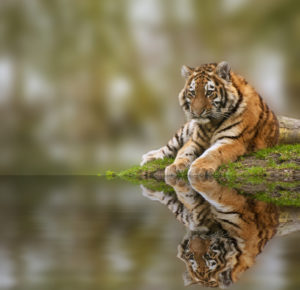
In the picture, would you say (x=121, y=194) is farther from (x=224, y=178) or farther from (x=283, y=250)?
(x=283, y=250)

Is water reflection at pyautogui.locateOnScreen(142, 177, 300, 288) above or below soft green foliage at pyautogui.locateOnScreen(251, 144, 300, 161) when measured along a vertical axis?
below

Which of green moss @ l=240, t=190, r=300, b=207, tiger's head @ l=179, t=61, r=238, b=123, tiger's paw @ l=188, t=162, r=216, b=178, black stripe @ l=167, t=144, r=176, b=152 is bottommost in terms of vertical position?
green moss @ l=240, t=190, r=300, b=207

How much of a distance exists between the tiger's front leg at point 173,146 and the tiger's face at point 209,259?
21.6 ft

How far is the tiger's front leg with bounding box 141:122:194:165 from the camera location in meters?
9.44

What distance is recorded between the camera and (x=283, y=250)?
2.44 metres

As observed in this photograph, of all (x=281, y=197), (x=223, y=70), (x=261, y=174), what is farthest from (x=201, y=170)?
(x=281, y=197)

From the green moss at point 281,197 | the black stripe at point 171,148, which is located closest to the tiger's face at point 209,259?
the green moss at point 281,197

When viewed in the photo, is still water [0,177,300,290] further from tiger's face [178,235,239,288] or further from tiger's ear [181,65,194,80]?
tiger's ear [181,65,194,80]

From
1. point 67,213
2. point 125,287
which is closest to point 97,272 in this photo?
point 125,287

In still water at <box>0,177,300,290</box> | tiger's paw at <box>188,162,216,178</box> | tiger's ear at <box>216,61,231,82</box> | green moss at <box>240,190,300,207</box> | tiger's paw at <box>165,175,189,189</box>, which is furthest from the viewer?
tiger's ear at <box>216,61,231,82</box>

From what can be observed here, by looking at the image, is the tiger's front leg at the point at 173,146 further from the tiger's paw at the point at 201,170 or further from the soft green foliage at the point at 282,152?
the tiger's paw at the point at 201,170

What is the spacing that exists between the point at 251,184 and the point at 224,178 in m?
0.68

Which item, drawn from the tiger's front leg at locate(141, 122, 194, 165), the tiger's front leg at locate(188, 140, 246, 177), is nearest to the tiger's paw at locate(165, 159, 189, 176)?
the tiger's front leg at locate(188, 140, 246, 177)

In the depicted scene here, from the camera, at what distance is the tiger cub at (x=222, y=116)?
25.8ft
